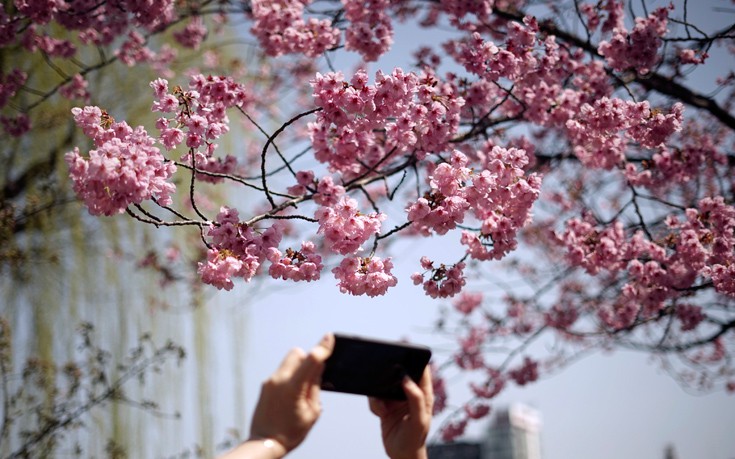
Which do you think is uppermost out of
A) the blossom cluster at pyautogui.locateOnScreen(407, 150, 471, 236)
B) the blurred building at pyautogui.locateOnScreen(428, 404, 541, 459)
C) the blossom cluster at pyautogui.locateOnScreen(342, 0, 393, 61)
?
the blossom cluster at pyautogui.locateOnScreen(342, 0, 393, 61)

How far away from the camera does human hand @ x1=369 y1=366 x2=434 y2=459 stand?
131cm

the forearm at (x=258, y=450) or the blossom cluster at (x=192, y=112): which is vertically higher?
the blossom cluster at (x=192, y=112)

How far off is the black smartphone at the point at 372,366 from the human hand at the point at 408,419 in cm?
3

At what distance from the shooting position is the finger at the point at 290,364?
1.14 meters

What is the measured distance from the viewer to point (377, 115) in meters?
2.91

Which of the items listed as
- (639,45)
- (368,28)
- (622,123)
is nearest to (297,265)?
(368,28)

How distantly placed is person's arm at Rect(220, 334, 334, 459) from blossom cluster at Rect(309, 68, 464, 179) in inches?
72.9

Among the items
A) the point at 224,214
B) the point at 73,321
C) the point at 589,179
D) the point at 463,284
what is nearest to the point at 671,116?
the point at 463,284

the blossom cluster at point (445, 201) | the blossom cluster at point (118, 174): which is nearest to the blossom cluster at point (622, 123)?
the blossom cluster at point (445, 201)

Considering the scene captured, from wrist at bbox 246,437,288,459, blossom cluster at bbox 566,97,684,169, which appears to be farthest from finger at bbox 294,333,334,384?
blossom cluster at bbox 566,97,684,169

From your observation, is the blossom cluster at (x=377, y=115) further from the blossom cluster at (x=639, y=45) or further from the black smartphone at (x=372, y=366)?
the black smartphone at (x=372, y=366)

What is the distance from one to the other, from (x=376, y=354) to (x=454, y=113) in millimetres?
2205

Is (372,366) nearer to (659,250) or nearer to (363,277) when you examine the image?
(363,277)

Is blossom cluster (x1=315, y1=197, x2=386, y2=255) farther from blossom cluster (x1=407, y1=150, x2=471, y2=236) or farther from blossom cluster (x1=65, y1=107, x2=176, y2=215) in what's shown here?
blossom cluster (x1=65, y1=107, x2=176, y2=215)
